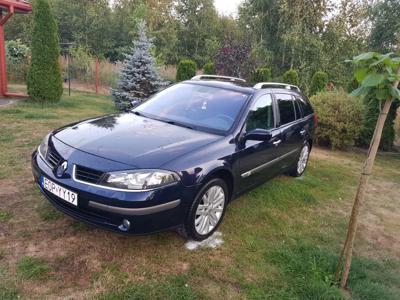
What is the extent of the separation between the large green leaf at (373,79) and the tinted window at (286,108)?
2.20m

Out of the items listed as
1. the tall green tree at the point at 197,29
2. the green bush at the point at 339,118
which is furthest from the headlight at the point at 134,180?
the tall green tree at the point at 197,29

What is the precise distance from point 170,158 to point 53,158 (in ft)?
3.70

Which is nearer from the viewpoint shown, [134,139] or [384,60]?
[384,60]

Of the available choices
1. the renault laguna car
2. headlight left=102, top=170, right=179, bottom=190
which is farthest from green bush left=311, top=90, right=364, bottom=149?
headlight left=102, top=170, right=179, bottom=190

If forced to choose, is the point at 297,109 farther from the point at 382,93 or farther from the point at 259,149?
the point at 382,93

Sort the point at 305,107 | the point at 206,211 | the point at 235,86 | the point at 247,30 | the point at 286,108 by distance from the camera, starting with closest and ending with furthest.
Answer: the point at 206,211, the point at 235,86, the point at 286,108, the point at 305,107, the point at 247,30

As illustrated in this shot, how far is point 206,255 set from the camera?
3289mm

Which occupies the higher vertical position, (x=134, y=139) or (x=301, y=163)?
(x=134, y=139)

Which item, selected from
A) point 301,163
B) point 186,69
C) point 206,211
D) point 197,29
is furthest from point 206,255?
point 197,29

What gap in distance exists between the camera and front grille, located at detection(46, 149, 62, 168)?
311cm

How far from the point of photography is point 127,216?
9.08 ft

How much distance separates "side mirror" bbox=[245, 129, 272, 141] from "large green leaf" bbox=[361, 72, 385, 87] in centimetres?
129

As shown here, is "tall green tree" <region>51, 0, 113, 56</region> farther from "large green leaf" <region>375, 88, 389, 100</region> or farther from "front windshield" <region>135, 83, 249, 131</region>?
"large green leaf" <region>375, 88, 389, 100</region>

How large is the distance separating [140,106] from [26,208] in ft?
5.87
